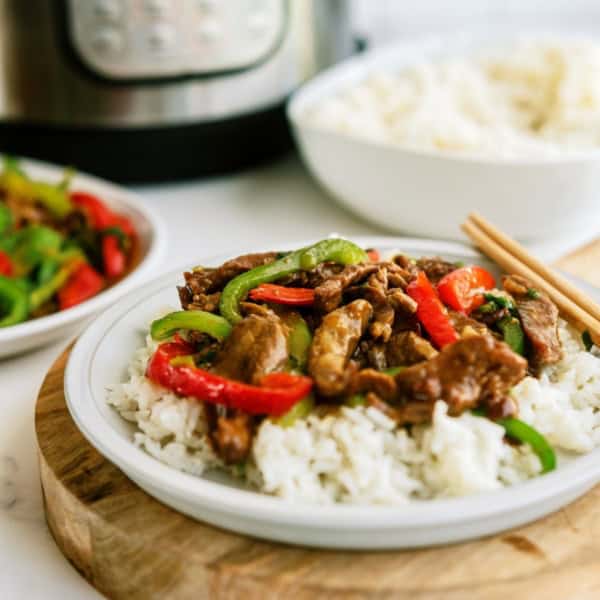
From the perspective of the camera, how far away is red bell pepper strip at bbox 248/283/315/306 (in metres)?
1.44

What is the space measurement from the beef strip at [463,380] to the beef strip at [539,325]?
6.1 inches

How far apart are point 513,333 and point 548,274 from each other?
0.28 m

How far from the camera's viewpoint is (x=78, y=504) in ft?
4.11

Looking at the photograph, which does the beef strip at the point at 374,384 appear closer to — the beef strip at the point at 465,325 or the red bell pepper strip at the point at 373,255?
the beef strip at the point at 465,325

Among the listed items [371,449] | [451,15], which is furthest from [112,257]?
[451,15]

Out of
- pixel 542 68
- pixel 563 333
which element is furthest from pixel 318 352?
pixel 542 68

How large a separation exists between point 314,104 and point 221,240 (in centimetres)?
49

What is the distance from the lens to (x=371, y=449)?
47.8 inches

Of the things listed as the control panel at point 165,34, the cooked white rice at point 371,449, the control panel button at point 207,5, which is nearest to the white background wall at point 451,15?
the control panel at point 165,34

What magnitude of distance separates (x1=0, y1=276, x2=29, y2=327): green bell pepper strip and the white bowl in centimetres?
83

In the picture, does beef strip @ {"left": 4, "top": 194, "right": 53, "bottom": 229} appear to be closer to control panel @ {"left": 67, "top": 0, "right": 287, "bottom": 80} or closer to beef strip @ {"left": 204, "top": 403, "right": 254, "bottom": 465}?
control panel @ {"left": 67, "top": 0, "right": 287, "bottom": 80}

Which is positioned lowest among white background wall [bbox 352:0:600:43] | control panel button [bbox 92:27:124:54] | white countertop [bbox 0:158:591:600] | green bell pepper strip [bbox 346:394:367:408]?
white countertop [bbox 0:158:591:600]

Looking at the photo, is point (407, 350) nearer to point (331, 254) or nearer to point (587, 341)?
point (331, 254)

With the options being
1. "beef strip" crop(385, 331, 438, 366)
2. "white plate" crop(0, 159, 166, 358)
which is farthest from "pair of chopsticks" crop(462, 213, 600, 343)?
"white plate" crop(0, 159, 166, 358)
